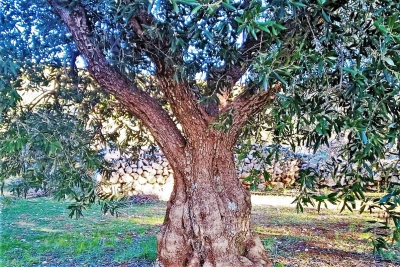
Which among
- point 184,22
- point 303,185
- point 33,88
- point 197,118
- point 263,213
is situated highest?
point 184,22

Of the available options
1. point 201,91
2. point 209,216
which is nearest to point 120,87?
point 201,91

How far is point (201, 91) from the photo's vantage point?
3.12 meters

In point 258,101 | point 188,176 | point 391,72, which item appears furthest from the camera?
point 188,176

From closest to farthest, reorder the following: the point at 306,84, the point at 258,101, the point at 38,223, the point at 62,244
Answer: the point at 306,84 < the point at 258,101 < the point at 62,244 < the point at 38,223

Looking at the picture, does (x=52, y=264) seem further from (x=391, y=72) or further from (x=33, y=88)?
(x=391, y=72)

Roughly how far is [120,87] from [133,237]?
9.30 ft

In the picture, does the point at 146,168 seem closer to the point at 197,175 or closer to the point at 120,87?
the point at 197,175

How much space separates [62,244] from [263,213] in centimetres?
355

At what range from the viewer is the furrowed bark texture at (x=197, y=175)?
109 inches

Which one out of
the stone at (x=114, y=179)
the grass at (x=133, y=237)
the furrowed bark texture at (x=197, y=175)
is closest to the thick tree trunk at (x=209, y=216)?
the furrowed bark texture at (x=197, y=175)

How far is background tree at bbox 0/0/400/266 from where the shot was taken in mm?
1813

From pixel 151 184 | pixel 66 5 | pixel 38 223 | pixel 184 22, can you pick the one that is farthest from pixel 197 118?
pixel 151 184

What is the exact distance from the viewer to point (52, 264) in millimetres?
3840

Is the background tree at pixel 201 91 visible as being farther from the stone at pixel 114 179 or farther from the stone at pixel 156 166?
the stone at pixel 156 166
